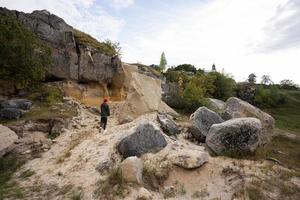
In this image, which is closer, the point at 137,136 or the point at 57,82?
the point at 137,136

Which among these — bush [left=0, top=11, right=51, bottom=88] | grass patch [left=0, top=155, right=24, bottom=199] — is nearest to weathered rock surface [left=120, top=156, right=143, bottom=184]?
grass patch [left=0, top=155, right=24, bottom=199]

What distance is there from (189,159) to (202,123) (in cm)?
497

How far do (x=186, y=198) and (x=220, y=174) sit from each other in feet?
7.21

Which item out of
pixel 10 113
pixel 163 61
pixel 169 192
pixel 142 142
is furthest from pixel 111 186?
pixel 163 61

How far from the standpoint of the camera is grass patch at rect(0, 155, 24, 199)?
13.5 m

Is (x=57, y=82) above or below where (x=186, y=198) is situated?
above

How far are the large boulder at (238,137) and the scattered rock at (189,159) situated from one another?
1.70m

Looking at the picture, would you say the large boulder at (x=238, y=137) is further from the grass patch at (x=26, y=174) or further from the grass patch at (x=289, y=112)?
the grass patch at (x=289, y=112)

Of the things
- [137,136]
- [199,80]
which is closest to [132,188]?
[137,136]

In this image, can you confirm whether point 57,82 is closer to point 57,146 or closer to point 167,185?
point 57,146

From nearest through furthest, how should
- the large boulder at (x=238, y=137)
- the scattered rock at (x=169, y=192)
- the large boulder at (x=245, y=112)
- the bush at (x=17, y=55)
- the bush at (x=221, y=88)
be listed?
the scattered rock at (x=169, y=192), the large boulder at (x=238, y=137), the large boulder at (x=245, y=112), the bush at (x=17, y=55), the bush at (x=221, y=88)

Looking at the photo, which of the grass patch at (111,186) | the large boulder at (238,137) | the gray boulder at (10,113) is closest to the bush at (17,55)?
the gray boulder at (10,113)

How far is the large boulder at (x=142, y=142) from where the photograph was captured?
1552 cm

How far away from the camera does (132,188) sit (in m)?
12.9
